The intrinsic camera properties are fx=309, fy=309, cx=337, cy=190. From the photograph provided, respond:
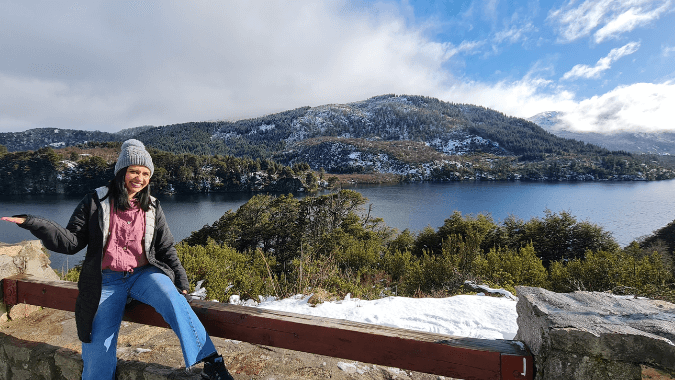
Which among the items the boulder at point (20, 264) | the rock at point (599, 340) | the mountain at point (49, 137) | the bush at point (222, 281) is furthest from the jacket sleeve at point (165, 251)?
the mountain at point (49, 137)

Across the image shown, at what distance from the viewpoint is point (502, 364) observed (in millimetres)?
1182

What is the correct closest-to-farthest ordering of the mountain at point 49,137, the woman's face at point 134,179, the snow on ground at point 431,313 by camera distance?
1. the woman's face at point 134,179
2. the snow on ground at point 431,313
3. the mountain at point 49,137

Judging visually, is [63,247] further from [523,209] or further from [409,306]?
[523,209]

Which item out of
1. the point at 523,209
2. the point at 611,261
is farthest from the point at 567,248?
the point at 523,209

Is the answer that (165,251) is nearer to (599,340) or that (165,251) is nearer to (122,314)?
(122,314)

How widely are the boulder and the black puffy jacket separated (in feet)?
3.50

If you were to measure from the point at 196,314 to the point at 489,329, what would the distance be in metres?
2.92

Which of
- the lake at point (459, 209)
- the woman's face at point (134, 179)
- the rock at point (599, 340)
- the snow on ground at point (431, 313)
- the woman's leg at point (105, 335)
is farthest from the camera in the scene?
the lake at point (459, 209)

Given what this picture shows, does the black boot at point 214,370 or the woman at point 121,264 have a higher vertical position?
the woman at point 121,264

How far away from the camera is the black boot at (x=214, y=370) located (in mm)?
1480

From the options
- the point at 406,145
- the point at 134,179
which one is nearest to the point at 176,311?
the point at 134,179

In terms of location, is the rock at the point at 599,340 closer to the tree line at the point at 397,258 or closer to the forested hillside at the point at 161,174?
the tree line at the point at 397,258

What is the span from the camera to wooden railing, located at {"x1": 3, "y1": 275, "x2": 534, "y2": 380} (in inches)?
46.9

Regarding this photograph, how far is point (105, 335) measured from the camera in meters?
1.61
